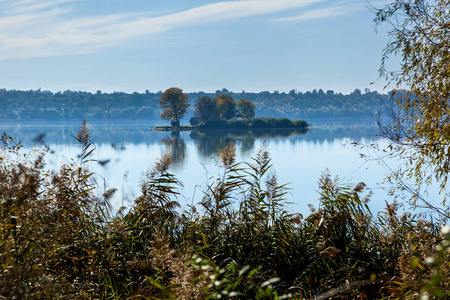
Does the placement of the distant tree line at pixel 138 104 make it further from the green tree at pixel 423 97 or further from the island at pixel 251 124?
the green tree at pixel 423 97

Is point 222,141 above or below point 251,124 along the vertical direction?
below

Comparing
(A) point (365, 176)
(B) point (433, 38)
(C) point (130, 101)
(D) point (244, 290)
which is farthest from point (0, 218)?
(C) point (130, 101)

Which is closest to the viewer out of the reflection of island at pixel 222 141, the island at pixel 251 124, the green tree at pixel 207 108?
the reflection of island at pixel 222 141

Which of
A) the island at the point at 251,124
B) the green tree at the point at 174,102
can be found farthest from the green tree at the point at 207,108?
the green tree at the point at 174,102

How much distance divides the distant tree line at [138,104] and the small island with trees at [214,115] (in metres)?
29.9

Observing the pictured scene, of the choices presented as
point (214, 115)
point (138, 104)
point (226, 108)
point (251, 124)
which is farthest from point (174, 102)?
point (138, 104)

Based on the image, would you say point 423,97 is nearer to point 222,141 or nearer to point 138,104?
point 222,141

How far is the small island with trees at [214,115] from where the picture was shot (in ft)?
240

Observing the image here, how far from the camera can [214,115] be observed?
8225 centimetres

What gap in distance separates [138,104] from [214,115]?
6640 cm

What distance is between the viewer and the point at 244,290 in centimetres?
430

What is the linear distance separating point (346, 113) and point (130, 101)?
68907 mm

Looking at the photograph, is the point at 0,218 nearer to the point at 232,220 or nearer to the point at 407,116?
the point at 232,220

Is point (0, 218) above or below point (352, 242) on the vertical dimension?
above
